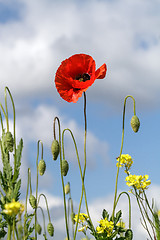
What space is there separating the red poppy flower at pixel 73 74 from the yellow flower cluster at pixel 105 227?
1.10m

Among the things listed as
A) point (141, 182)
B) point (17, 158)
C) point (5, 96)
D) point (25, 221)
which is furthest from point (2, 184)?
point (141, 182)

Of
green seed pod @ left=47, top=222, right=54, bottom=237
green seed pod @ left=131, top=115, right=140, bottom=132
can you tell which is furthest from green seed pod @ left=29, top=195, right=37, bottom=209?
green seed pod @ left=131, top=115, right=140, bottom=132

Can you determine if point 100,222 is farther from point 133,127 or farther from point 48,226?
point 48,226

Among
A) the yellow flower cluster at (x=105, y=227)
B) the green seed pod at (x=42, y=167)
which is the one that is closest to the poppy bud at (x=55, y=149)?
the green seed pod at (x=42, y=167)

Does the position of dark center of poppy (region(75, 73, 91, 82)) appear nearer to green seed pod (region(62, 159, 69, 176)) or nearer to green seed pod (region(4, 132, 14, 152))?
green seed pod (region(62, 159, 69, 176))

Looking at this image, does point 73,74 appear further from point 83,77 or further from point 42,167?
point 42,167

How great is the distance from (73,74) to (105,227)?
1.44m

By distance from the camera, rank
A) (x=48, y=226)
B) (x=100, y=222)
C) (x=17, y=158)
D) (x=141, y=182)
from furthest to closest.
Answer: (x=48, y=226) < (x=141, y=182) < (x=100, y=222) < (x=17, y=158)

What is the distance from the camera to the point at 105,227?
127 inches

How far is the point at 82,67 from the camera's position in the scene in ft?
11.6

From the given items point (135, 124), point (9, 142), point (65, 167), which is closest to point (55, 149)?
point (65, 167)

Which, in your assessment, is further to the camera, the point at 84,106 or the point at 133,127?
the point at 133,127

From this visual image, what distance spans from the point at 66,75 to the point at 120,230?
1.50 m

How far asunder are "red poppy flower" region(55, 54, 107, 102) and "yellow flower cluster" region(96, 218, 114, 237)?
3.62ft
